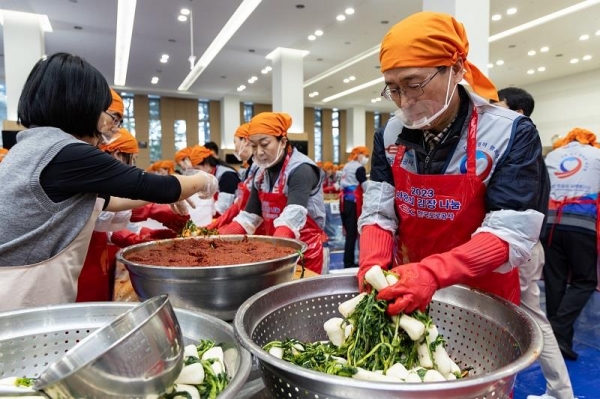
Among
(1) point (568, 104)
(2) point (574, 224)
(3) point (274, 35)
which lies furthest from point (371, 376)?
(1) point (568, 104)

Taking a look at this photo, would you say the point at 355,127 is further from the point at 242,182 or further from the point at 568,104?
the point at 242,182

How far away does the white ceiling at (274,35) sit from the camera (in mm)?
7543

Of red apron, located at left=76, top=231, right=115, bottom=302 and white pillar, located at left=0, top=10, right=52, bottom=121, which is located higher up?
white pillar, located at left=0, top=10, right=52, bottom=121

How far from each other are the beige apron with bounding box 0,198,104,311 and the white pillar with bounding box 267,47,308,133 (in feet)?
30.4

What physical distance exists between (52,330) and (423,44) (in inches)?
49.7

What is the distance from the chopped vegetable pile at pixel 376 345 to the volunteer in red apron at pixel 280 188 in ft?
4.89

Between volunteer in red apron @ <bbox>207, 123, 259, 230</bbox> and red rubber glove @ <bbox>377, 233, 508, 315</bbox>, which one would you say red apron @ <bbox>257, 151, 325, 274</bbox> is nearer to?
volunteer in red apron @ <bbox>207, 123, 259, 230</bbox>

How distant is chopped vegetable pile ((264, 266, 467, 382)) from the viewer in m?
0.87

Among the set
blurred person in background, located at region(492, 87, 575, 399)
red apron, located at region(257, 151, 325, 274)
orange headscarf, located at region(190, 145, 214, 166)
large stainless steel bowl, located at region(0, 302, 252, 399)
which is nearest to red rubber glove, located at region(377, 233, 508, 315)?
large stainless steel bowl, located at region(0, 302, 252, 399)

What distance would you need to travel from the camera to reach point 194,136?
56.3 ft

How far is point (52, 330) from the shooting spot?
37.5 inches

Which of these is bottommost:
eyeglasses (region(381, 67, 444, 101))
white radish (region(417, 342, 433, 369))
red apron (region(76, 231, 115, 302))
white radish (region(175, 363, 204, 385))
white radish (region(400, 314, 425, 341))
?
red apron (region(76, 231, 115, 302))

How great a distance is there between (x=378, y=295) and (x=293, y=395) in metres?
0.32

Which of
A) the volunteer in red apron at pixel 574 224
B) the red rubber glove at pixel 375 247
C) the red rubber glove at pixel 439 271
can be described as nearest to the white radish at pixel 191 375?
the red rubber glove at pixel 439 271
